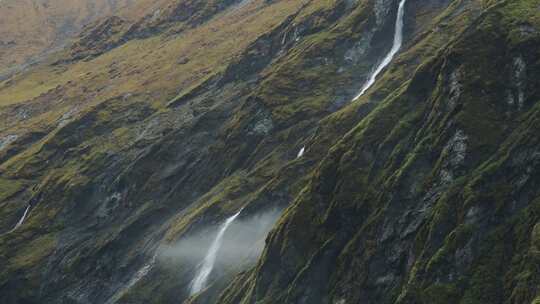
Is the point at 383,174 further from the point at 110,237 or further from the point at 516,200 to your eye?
the point at 110,237

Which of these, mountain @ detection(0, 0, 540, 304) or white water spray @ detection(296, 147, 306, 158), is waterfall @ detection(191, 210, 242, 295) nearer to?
mountain @ detection(0, 0, 540, 304)

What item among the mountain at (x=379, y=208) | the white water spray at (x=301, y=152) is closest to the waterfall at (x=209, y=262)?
the mountain at (x=379, y=208)

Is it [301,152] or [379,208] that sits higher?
[379,208]

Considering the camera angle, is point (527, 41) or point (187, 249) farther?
point (187, 249)

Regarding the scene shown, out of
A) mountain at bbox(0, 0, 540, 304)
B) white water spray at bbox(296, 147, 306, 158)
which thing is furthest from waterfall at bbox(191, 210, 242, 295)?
white water spray at bbox(296, 147, 306, 158)

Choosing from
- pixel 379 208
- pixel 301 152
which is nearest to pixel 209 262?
pixel 301 152

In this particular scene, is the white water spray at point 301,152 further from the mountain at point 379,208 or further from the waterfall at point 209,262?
the waterfall at point 209,262

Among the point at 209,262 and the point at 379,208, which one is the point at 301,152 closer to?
the point at 209,262

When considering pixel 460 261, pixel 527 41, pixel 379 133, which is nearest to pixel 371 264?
pixel 460 261
